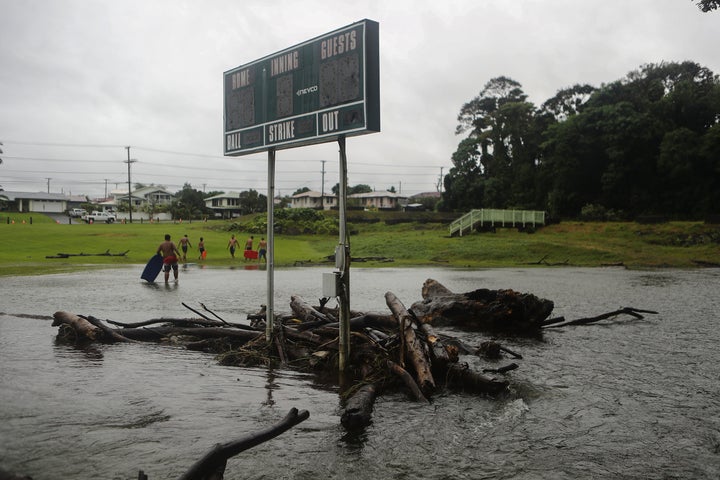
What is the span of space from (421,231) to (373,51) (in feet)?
168

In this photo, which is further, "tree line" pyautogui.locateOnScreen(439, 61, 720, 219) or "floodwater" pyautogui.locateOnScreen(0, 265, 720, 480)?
"tree line" pyautogui.locateOnScreen(439, 61, 720, 219)

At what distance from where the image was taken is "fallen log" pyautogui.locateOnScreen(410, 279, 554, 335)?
13.0 meters

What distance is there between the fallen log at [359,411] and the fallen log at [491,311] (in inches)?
236

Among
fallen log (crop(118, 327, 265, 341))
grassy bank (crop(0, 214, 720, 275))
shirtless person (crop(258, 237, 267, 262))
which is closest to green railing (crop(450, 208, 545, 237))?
grassy bank (crop(0, 214, 720, 275))

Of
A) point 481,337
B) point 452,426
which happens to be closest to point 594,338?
point 481,337

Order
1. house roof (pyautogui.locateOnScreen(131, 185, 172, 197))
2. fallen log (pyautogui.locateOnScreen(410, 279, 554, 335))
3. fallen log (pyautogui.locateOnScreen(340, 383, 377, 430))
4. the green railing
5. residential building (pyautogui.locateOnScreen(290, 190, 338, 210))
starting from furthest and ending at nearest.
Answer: house roof (pyautogui.locateOnScreen(131, 185, 172, 197))
residential building (pyautogui.locateOnScreen(290, 190, 338, 210))
the green railing
fallen log (pyautogui.locateOnScreen(410, 279, 554, 335))
fallen log (pyautogui.locateOnScreen(340, 383, 377, 430))

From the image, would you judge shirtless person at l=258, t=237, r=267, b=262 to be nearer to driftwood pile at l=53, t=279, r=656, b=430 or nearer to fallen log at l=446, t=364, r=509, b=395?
driftwood pile at l=53, t=279, r=656, b=430

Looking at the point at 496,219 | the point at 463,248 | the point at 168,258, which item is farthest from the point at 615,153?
the point at 168,258

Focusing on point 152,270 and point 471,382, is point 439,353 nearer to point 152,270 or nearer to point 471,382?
point 471,382

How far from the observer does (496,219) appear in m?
51.0

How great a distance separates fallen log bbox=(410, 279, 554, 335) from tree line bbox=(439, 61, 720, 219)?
43996 mm

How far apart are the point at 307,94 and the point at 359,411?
16.1 feet

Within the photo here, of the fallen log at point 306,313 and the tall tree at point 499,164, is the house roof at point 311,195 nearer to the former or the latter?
the tall tree at point 499,164

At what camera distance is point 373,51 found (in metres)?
7.95
